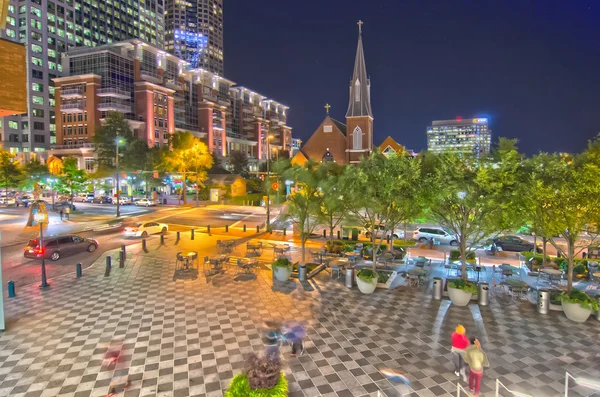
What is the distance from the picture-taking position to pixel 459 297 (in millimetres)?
13797

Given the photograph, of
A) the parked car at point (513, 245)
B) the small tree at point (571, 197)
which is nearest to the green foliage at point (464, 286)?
the small tree at point (571, 197)

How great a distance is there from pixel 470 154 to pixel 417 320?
713cm

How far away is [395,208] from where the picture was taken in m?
16.1

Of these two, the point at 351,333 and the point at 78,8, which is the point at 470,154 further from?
the point at 78,8

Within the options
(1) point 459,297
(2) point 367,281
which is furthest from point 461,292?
(2) point 367,281

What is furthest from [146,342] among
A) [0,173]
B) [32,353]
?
[0,173]

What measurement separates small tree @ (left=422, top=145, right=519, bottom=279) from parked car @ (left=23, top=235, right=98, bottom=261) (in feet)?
68.6

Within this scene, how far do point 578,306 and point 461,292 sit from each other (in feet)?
12.1

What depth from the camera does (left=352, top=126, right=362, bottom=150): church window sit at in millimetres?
68250

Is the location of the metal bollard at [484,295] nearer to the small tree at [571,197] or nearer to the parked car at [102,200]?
the small tree at [571,197]

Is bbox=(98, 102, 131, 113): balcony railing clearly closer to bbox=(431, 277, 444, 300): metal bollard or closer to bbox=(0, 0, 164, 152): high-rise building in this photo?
bbox=(0, 0, 164, 152): high-rise building

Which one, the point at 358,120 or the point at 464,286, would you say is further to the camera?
the point at 358,120

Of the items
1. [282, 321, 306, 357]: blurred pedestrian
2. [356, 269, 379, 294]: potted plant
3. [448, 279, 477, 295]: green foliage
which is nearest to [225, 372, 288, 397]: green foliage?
[282, 321, 306, 357]: blurred pedestrian

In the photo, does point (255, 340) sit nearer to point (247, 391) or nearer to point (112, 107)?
point (247, 391)
